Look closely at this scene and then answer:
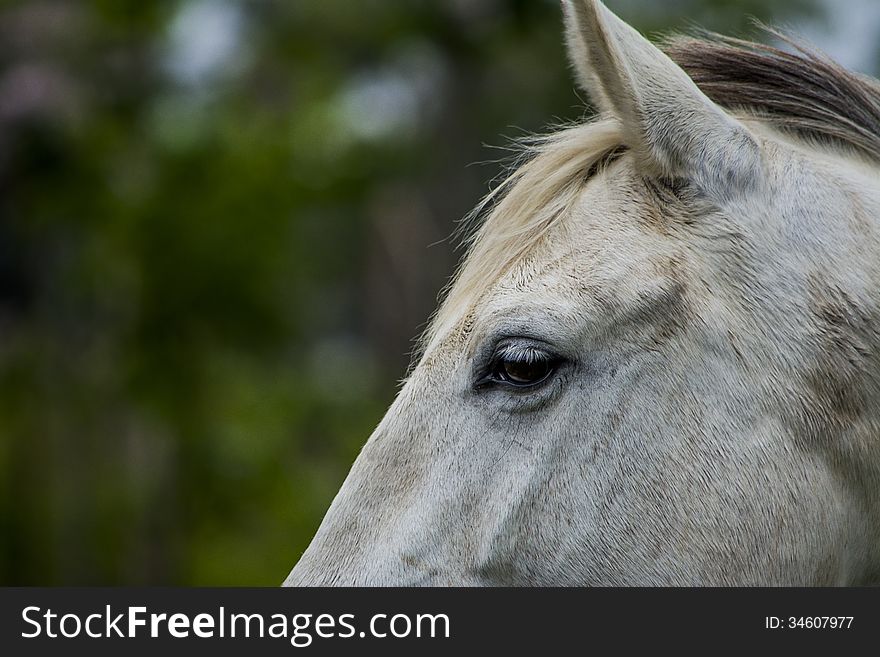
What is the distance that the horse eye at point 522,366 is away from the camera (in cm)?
215

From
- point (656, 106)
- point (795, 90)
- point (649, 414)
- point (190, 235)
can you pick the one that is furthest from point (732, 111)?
point (190, 235)

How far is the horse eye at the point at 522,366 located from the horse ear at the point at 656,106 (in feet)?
1.78

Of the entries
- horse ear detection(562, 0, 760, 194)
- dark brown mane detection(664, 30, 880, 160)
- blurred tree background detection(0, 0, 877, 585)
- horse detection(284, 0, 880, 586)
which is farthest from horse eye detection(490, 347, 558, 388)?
blurred tree background detection(0, 0, 877, 585)

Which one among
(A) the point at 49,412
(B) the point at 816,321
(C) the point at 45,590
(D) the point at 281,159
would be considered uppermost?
(B) the point at 816,321

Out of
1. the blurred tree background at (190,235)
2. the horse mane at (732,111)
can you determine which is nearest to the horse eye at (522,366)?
the horse mane at (732,111)

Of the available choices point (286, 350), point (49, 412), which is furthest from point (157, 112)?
point (49, 412)

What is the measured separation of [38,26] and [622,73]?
752 centimetres

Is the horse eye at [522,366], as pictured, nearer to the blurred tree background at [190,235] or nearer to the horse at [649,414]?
the horse at [649,414]

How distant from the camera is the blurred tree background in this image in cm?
806

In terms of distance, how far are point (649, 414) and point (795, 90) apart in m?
1.00

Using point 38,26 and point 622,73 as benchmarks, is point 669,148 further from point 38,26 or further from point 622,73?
point 38,26

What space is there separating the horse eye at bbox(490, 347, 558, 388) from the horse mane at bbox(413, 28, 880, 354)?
0.23m

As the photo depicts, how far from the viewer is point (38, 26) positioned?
8375mm

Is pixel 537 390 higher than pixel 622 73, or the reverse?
pixel 622 73
